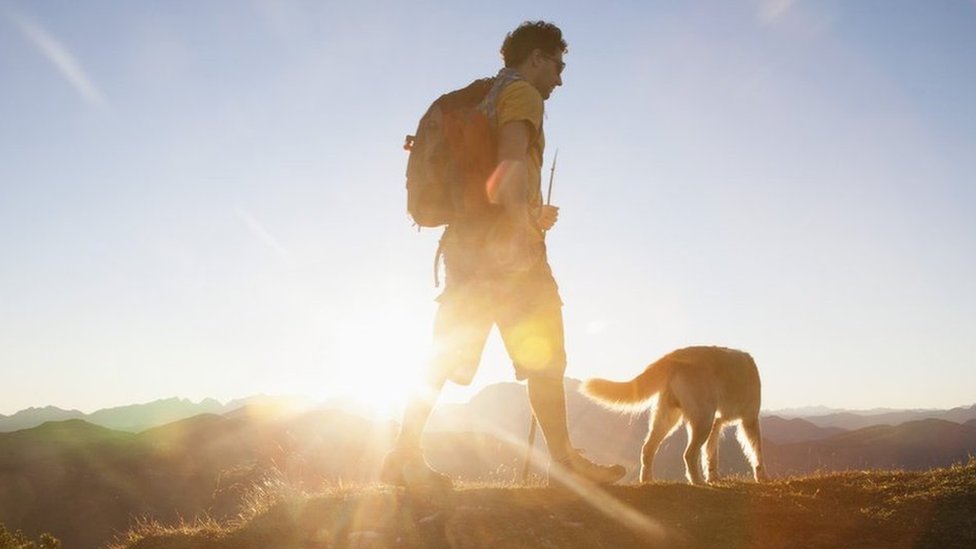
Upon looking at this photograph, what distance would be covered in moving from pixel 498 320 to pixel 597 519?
4.20 feet

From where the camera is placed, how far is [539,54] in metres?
4.11

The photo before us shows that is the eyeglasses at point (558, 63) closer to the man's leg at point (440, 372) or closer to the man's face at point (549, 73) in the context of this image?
the man's face at point (549, 73)

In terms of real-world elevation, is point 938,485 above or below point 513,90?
below

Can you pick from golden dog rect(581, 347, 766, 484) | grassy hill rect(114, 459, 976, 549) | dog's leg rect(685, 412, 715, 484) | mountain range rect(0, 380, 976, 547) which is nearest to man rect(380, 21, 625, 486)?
grassy hill rect(114, 459, 976, 549)

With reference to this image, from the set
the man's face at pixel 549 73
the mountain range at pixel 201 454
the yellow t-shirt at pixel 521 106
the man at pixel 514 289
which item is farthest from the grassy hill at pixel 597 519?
the mountain range at pixel 201 454

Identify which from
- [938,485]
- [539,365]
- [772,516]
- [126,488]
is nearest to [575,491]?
[539,365]

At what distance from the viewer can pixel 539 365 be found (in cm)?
413

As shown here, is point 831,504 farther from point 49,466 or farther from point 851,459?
point 851,459

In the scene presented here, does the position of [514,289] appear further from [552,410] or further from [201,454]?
[201,454]

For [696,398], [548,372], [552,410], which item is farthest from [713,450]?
[548,372]

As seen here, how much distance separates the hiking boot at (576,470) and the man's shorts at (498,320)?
1.91ft

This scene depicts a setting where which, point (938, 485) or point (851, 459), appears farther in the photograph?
point (851, 459)

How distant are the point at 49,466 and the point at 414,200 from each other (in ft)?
231

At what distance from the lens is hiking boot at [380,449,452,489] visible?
402 centimetres
